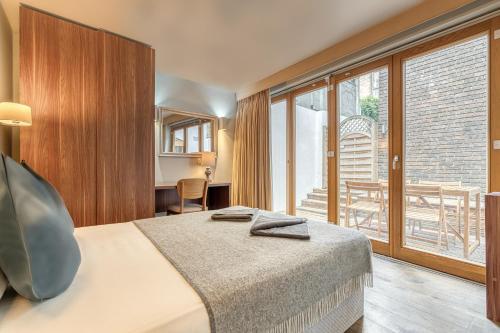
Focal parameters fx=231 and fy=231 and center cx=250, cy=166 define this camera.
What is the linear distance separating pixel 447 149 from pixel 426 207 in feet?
2.00

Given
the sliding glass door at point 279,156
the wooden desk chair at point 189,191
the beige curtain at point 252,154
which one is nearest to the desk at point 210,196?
the wooden desk chair at point 189,191

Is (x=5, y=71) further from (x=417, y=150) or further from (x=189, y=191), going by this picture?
(x=417, y=150)

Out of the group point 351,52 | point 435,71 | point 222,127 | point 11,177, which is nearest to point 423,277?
point 435,71

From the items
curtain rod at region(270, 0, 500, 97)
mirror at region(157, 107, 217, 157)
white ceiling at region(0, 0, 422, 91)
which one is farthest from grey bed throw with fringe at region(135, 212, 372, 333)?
mirror at region(157, 107, 217, 157)

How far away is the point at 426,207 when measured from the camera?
238 cm

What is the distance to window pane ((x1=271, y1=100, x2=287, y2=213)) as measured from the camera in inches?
161

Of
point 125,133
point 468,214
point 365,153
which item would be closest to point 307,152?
point 365,153

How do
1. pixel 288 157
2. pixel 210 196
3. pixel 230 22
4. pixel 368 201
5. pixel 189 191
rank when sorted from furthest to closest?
pixel 210 196, pixel 288 157, pixel 189 191, pixel 368 201, pixel 230 22

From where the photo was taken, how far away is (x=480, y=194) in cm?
206

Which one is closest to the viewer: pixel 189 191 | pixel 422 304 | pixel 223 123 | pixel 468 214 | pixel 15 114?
pixel 422 304

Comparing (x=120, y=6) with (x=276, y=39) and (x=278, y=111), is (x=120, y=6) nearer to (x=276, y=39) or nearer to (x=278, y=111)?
(x=276, y=39)

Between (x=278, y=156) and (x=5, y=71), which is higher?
(x=5, y=71)

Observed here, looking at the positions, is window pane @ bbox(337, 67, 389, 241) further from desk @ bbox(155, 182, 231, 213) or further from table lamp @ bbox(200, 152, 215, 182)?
table lamp @ bbox(200, 152, 215, 182)

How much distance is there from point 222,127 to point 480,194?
362cm
